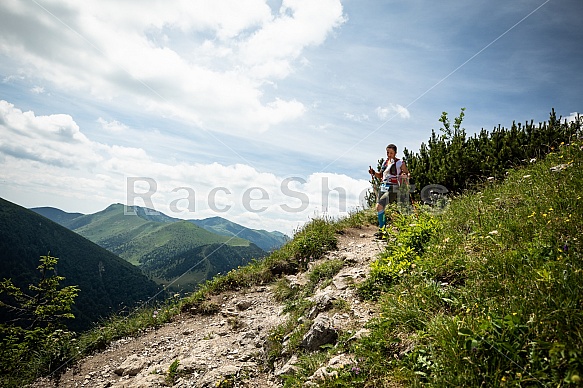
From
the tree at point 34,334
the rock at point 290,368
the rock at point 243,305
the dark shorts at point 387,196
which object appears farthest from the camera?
the dark shorts at point 387,196

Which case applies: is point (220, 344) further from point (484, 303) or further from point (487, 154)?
point (487, 154)

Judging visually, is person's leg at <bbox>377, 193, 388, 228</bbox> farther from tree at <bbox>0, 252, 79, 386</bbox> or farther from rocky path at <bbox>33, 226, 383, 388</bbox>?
tree at <bbox>0, 252, 79, 386</bbox>

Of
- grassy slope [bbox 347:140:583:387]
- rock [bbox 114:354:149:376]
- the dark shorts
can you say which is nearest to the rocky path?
rock [bbox 114:354:149:376]

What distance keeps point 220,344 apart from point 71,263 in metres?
180

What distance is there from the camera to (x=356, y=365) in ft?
11.6

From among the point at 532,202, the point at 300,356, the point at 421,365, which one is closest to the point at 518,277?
the point at 421,365

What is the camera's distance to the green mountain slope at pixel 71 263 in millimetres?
124750

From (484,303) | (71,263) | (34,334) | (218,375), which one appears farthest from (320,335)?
(71,263)

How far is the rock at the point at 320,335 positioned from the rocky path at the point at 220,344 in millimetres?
56

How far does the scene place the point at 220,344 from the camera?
6602mm

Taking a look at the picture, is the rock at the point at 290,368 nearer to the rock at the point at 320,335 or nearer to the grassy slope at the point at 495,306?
the rock at the point at 320,335

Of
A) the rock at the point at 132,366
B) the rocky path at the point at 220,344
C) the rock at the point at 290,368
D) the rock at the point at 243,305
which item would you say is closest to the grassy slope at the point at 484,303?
the rock at the point at 290,368

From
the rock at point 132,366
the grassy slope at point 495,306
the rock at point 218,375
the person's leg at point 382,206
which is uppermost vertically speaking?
the person's leg at point 382,206

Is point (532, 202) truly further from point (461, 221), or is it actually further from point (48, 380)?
point (48, 380)
